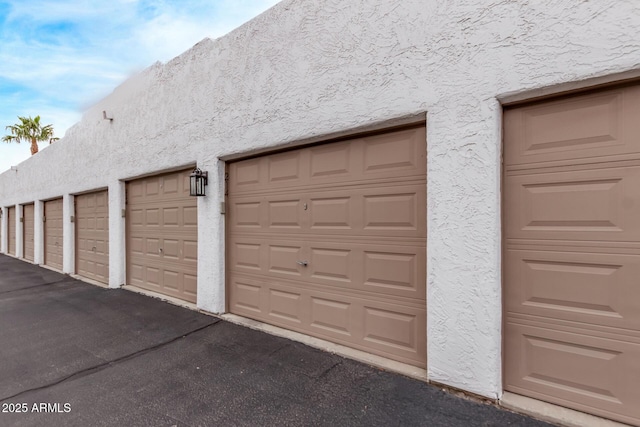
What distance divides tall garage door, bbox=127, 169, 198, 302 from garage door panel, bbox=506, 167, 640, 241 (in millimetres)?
4336

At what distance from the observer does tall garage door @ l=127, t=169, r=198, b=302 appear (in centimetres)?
507

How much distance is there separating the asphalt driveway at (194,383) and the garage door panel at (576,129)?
6.33ft

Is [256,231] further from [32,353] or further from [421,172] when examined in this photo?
[32,353]

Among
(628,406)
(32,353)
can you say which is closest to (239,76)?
(32,353)

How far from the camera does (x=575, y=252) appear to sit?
87.5 inches

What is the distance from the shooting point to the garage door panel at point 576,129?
81.8 inches

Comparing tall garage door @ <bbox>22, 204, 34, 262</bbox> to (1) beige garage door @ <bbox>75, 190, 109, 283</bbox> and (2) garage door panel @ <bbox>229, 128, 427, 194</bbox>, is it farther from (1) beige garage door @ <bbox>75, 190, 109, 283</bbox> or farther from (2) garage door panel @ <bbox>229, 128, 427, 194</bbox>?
(2) garage door panel @ <bbox>229, 128, 427, 194</bbox>

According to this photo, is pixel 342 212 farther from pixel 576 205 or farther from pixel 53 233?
pixel 53 233

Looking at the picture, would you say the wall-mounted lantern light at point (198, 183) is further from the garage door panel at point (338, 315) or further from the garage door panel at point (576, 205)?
the garage door panel at point (576, 205)

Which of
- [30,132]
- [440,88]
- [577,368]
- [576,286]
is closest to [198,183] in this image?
[440,88]

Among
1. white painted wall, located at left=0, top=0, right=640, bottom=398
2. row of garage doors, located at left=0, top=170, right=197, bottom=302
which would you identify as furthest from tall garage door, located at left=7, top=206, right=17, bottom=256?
white painted wall, located at left=0, top=0, right=640, bottom=398

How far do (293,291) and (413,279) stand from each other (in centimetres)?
153

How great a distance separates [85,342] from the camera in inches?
149

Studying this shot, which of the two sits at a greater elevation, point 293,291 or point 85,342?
point 293,291
